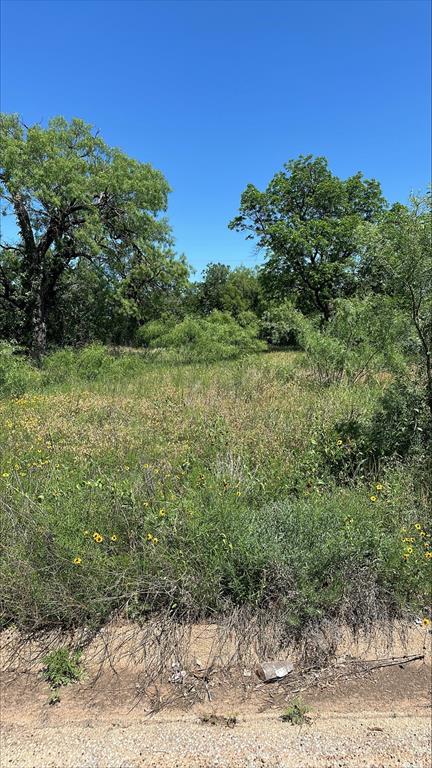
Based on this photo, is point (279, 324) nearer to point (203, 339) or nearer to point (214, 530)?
point (203, 339)

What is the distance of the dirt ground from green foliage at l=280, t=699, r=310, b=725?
1.3 inches

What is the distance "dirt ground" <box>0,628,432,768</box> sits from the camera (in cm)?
230

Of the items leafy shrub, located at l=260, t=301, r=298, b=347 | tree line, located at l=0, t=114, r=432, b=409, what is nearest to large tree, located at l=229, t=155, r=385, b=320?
tree line, located at l=0, t=114, r=432, b=409

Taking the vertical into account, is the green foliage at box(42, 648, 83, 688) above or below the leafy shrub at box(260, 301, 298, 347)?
below

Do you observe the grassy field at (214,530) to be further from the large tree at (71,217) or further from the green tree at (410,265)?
the large tree at (71,217)

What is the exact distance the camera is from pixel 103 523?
3750mm

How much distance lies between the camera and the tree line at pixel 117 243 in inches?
703

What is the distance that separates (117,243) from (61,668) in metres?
20.1

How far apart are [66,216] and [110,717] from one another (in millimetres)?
20230

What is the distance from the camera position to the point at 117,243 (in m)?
20.9

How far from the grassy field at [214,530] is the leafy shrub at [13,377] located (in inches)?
204

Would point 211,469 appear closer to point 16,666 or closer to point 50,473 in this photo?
point 50,473

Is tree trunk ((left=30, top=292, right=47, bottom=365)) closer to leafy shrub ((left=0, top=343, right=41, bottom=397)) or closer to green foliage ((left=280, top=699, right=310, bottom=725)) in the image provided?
leafy shrub ((left=0, top=343, right=41, bottom=397))

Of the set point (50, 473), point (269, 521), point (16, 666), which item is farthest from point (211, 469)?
point (16, 666)
